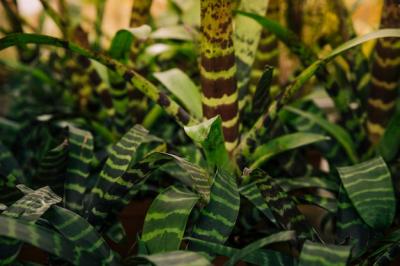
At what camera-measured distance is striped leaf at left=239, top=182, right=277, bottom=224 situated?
71 centimetres

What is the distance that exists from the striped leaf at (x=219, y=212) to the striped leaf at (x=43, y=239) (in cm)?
13

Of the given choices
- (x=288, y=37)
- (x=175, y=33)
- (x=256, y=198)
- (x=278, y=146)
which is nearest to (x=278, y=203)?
(x=256, y=198)

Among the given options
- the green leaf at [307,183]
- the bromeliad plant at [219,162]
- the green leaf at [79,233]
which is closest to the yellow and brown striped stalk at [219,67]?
the bromeliad plant at [219,162]

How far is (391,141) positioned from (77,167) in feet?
1.57

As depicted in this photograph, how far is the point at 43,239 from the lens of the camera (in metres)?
0.55

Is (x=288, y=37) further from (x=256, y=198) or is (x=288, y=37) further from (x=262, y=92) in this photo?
(x=256, y=198)

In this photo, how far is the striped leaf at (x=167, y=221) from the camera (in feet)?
2.08

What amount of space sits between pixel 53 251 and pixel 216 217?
18 centimetres

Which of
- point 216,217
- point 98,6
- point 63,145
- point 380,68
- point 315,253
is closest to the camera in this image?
point 315,253

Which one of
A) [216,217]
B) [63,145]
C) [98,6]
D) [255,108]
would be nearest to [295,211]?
[216,217]

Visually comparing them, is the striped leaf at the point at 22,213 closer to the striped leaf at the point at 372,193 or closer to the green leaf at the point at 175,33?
the striped leaf at the point at 372,193

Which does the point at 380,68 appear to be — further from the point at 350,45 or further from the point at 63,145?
the point at 63,145

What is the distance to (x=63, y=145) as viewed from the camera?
0.74 m

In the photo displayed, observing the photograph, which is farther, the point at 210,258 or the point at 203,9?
the point at 203,9
